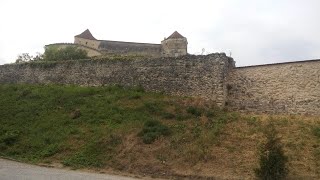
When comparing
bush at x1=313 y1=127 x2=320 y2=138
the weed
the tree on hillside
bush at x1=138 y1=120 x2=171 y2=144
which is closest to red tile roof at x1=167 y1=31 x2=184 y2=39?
the tree on hillside

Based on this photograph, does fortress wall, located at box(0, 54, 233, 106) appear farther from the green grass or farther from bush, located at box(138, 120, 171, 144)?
bush, located at box(138, 120, 171, 144)

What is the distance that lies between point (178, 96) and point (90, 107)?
14.4 ft

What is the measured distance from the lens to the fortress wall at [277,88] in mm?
19438

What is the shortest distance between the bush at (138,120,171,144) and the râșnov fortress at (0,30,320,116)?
12.2 feet

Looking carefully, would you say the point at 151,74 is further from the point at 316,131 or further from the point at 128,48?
the point at 128,48

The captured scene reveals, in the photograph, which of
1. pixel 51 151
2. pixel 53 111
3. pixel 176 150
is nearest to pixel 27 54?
pixel 53 111

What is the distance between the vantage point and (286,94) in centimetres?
1988

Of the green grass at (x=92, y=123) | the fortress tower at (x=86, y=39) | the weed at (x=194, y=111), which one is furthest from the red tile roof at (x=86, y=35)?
the weed at (x=194, y=111)

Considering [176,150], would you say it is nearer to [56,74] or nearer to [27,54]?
[56,74]

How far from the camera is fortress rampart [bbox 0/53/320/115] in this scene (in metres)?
19.7

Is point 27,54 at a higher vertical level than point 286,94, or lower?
higher

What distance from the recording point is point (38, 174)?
1346cm

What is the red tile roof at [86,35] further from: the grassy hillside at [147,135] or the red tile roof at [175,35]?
the grassy hillside at [147,135]

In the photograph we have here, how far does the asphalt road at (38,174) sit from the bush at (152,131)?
3.00 metres
